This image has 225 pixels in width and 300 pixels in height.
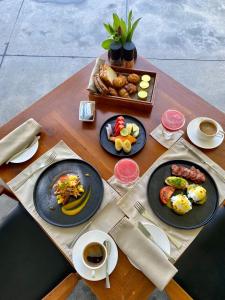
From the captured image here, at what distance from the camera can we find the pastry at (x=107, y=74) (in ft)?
5.16

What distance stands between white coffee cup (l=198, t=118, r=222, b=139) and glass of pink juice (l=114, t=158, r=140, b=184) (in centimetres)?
39

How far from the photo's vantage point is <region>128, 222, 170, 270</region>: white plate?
115 centimetres

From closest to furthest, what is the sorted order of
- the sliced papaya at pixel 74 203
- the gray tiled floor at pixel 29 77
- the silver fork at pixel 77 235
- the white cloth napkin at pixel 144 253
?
the white cloth napkin at pixel 144 253 → the silver fork at pixel 77 235 → the sliced papaya at pixel 74 203 → the gray tiled floor at pixel 29 77

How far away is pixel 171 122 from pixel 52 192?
0.70 meters

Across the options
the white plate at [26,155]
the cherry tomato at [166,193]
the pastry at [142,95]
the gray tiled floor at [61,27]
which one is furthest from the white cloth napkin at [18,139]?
the gray tiled floor at [61,27]

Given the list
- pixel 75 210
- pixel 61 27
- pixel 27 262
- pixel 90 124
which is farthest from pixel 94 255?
pixel 61 27

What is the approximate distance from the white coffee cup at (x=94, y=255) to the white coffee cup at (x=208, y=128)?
74 centimetres

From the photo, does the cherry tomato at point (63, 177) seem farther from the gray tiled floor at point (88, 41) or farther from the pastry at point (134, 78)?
the gray tiled floor at point (88, 41)

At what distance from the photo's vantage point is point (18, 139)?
4.69 feet

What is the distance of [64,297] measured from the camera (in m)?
1.19

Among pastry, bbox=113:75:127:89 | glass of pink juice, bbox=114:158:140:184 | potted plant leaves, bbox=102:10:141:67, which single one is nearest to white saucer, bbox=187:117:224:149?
glass of pink juice, bbox=114:158:140:184

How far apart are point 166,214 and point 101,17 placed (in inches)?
113

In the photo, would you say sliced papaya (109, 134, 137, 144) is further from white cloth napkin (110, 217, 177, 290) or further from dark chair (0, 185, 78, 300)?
dark chair (0, 185, 78, 300)

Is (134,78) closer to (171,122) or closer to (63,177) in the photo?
(171,122)
